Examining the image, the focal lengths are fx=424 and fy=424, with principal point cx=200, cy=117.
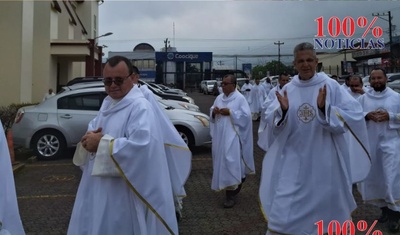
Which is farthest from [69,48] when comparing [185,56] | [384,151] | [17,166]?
[185,56]

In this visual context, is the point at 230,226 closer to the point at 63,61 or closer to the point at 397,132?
the point at 397,132

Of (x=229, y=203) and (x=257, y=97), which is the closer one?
(x=229, y=203)

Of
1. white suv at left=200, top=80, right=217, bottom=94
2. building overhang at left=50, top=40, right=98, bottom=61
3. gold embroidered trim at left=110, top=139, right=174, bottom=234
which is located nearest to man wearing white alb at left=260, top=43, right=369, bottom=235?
gold embroidered trim at left=110, top=139, right=174, bottom=234

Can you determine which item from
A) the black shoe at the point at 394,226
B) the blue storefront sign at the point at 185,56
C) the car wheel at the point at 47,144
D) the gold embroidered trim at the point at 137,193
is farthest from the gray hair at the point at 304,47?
the blue storefront sign at the point at 185,56

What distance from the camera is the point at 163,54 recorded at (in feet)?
172

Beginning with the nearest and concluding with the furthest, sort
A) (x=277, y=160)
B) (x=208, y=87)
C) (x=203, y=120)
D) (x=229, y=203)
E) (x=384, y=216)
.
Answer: (x=277, y=160) < (x=384, y=216) < (x=229, y=203) < (x=203, y=120) < (x=208, y=87)

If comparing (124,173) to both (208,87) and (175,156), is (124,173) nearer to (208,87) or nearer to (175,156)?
(175,156)

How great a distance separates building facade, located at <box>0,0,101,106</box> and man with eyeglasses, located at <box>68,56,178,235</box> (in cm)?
1507

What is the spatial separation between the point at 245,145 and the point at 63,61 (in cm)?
2429

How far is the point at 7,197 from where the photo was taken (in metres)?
2.58

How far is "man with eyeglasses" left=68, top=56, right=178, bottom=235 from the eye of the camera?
114 inches

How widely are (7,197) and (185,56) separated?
51.7 meters

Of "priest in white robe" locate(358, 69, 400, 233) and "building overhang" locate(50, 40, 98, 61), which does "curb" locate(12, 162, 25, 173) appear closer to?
"priest in white robe" locate(358, 69, 400, 233)

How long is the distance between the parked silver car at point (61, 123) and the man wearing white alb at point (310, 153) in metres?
6.66
